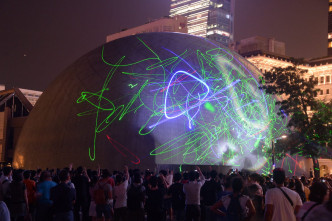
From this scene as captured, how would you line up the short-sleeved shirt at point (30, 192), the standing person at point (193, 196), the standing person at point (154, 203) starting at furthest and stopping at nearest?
the short-sleeved shirt at point (30, 192), the standing person at point (193, 196), the standing person at point (154, 203)

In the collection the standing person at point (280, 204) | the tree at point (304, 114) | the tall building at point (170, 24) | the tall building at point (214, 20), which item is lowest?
the standing person at point (280, 204)

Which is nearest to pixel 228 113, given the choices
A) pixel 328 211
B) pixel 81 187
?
pixel 81 187

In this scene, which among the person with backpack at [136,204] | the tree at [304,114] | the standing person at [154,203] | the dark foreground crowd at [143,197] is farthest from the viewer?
the tree at [304,114]

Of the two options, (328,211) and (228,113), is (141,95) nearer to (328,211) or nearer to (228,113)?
(228,113)

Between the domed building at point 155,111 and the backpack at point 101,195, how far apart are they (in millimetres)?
16338

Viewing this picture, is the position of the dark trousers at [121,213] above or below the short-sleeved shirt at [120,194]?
below

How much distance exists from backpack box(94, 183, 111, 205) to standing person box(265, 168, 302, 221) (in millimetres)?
→ 5206

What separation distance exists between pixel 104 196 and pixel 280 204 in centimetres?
549

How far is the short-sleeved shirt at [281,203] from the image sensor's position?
7332 millimetres

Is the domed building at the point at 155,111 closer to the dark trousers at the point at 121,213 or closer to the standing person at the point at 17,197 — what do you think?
the dark trousers at the point at 121,213

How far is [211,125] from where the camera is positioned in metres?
29.4

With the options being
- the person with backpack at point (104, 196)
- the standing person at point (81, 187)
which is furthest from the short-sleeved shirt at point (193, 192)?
the standing person at point (81, 187)

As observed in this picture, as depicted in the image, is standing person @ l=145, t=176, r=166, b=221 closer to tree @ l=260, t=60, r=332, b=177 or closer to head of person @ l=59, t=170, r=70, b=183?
head of person @ l=59, t=170, r=70, b=183

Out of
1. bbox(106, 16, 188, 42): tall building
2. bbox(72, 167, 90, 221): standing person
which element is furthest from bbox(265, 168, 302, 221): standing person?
bbox(106, 16, 188, 42): tall building
